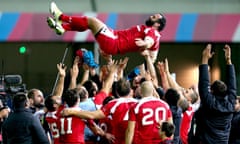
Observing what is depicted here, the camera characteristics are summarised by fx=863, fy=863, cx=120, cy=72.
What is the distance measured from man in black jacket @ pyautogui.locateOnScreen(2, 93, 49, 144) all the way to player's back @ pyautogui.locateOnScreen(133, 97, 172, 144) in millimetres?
1582

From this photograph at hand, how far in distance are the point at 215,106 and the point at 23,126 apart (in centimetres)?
280

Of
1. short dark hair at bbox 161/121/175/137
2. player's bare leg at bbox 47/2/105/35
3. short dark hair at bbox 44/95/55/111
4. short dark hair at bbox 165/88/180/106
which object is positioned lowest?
short dark hair at bbox 161/121/175/137

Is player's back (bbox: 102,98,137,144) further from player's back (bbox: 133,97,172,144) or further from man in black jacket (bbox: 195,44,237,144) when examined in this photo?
man in black jacket (bbox: 195,44,237,144)

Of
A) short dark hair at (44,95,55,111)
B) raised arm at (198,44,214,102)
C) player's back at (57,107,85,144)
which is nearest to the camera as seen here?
raised arm at (198,44,214,102)

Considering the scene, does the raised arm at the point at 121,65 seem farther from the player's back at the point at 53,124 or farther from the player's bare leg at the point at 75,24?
the player's back at the point at 53,124

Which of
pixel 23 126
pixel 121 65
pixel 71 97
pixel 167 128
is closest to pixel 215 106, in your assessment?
pixel 167 128

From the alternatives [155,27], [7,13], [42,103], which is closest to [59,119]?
[42,103]

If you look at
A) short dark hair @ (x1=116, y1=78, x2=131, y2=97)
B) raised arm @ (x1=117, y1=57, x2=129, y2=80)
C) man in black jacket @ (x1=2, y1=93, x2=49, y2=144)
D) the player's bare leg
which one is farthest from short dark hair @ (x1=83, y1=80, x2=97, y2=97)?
short dark hair @ (x1=116, y1=78, x2=131, y2=97)

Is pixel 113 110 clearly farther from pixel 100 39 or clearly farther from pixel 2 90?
pixel 2 90

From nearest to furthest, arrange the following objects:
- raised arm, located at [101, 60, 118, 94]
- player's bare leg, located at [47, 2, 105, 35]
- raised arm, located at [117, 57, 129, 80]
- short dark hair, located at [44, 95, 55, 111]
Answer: short dark hair, located at [44, 95, 55, 111]
raised arm, located at [101, 60, 118, 94]
raised arm, located at [117, 57, 129, 80]
player's bare leg, located at [47, 2, 105, 35]

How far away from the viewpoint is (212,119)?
12508mm

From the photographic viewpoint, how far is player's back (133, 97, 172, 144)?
38.5 ft

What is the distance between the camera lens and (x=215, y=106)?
1232 cm

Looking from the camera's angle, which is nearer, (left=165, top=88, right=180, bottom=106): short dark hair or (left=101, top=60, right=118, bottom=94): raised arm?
(left=165, top=88, right=180, bottom=106): short dark hair
